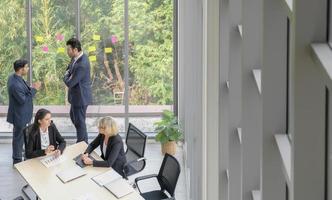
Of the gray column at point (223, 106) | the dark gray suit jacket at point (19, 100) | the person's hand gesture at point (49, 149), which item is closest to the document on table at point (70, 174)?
the person's hand gesture at point (49, 149)

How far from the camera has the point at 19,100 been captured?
10.2 meters

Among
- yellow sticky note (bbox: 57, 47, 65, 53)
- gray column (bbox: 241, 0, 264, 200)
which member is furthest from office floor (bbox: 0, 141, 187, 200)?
gray column (bbox: 241, 0, 264, 200)

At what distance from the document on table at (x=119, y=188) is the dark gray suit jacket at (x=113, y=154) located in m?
0.70

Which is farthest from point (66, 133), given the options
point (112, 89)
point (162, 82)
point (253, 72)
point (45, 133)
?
point (253, 72)

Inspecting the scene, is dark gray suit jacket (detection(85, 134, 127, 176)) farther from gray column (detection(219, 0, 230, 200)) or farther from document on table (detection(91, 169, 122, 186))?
gray column (detection(219, 0, 230, 200))

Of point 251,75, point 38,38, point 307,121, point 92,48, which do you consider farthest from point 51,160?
point 307,121

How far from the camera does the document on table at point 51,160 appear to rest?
25.0 ft

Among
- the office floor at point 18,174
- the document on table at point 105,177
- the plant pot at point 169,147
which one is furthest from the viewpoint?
the plant pot at point 169,147

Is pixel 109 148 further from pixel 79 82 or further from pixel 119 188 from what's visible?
pixel 79 82

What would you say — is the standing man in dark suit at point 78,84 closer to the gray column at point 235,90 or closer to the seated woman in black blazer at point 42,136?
the seated woman in black blazer at point 42,136

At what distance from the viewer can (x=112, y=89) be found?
1202 centimetres

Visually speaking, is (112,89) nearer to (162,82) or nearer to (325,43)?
(162,82)

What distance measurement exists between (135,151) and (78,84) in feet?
8.55

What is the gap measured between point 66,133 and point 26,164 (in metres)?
4.31
